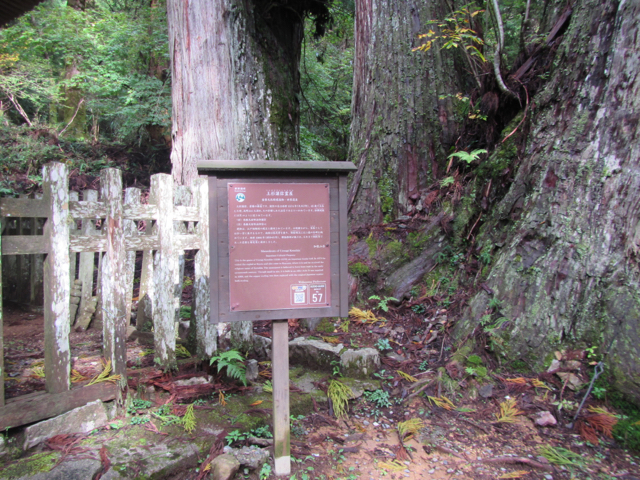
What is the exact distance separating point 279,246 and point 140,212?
1.55 m

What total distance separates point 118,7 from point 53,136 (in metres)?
5.37

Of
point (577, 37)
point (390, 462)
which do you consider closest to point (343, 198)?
point (390, 462)

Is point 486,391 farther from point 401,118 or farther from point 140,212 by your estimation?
point 401,118

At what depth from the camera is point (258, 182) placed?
2498 mm

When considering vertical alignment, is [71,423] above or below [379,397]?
above

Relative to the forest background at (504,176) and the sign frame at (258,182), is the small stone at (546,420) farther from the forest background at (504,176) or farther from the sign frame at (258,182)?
the sign frame at (258,182)

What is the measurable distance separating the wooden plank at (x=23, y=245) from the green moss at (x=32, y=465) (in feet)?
4.27

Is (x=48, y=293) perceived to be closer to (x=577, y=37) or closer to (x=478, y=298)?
(x=478, y=298)

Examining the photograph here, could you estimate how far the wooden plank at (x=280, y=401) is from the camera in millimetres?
2547

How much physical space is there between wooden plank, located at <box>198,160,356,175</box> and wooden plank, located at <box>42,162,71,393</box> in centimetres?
117

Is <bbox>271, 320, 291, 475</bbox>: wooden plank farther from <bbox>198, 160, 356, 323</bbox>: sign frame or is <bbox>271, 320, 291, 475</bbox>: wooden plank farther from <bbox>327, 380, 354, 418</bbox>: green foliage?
<bbox>327, 380, 354, 418</bbox>: green foliage

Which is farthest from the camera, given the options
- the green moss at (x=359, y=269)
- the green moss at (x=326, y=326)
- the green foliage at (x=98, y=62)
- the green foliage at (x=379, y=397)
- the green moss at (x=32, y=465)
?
the green foliage at (x=98, y=62)

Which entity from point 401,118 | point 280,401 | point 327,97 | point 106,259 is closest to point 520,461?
point 280,401

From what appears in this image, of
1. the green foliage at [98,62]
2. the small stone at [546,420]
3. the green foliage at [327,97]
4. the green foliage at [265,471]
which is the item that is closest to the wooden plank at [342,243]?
the green foliage at [265,471]
